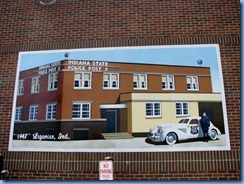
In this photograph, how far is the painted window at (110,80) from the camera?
20.3 ft

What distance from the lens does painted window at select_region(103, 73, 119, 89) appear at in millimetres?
6199

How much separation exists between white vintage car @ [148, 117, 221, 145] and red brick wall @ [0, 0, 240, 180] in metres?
0.36

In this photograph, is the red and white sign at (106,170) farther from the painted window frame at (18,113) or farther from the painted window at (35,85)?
the painted window at (35,85)

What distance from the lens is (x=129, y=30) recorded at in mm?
6676

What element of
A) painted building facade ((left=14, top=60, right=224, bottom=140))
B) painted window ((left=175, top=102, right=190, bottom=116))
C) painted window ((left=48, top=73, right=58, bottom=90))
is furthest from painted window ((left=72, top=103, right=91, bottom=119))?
painted window ((left=175, top=102, right=190, bottom=116))

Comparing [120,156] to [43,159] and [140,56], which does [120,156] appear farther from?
[140,56]

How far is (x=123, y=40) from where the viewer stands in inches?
258

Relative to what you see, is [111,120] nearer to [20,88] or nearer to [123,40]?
[123,40]

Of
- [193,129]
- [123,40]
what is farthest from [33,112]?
[193,129]

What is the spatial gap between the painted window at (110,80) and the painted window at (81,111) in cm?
70

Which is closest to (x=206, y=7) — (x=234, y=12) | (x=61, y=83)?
(x=234, y=12)

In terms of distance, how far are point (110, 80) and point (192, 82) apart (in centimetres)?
214

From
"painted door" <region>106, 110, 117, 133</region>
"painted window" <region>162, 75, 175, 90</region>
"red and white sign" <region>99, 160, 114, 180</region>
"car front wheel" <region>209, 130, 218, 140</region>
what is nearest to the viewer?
"red and white sign" <region>99, 160, 114, 180</region>

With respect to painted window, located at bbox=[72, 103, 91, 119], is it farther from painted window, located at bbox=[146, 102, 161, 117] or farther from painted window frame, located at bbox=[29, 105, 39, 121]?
painted window, located at bbox=[146, 102, 161, 117]
